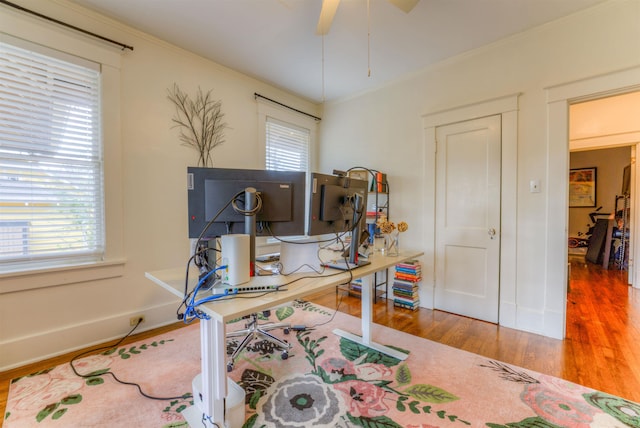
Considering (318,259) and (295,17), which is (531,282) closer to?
(318,259)

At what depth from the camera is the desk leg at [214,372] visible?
1240mm

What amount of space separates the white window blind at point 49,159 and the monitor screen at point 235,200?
1.48 m

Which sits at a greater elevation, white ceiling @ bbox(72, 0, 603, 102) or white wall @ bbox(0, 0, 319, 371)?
white ceiling @ bbox(72, 0, 603, 102)

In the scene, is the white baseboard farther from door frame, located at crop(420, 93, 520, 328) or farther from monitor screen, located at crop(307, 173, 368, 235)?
door frame, located at crop(420, 93, 520, 328)

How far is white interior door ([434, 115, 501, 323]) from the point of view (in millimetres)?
2684

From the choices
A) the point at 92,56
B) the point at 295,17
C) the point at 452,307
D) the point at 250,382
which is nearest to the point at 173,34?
the point at 92,56

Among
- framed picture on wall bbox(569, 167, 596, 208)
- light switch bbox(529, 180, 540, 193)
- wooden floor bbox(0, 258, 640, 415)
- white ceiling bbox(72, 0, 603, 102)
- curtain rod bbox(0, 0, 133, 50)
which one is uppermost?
white ceiling bbox(72, 0, 603, 102)

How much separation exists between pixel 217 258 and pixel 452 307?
2.63m

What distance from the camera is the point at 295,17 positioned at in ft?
7.41

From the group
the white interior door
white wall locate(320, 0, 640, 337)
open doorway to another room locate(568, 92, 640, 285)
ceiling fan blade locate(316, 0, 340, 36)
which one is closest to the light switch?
white wall locate(320, 0, 640, 337)

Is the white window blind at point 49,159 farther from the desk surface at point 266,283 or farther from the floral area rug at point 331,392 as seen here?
the desk surface at point 266,283

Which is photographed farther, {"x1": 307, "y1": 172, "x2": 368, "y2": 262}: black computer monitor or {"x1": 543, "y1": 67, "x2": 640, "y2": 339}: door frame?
{"x1": 543, "y1": 67, "x2": 640, "y2": 339}: door frame

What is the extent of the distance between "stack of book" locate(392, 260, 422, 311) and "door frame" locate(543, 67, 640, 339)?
3.74 ft

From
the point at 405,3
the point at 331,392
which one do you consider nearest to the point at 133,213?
the point at 331,392
